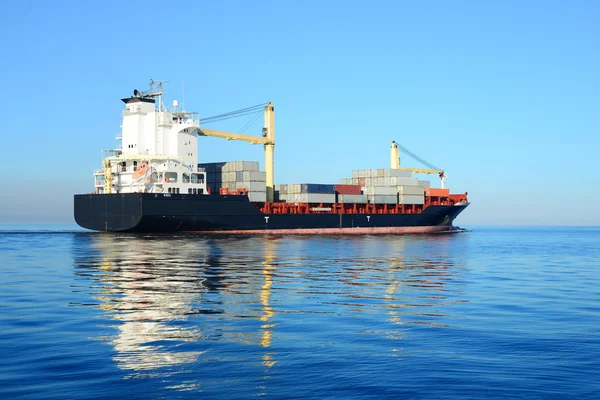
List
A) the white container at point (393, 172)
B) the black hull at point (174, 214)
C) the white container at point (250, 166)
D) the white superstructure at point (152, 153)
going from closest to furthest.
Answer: the black hull at point (174, 214), the white superstructure at point (152, 153), the white container at point (250, 166), the white container at point (393, 172)

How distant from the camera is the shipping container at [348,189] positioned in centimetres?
8788

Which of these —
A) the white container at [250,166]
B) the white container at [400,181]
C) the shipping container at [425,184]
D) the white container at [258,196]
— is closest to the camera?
the white container at [258,196]

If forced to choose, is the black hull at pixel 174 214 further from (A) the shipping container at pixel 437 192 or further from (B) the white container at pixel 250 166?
(A) the shipping container at pixel 437 192

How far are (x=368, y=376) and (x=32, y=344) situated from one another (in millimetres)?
7247

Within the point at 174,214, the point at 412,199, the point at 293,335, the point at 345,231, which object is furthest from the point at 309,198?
the point at 293,335

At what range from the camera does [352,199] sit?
87688 mm

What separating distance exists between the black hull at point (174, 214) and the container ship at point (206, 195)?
107mm

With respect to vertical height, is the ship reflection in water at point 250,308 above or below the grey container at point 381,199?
below

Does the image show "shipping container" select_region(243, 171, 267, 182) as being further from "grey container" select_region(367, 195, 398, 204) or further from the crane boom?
"grey container" select_region(367, 195, 398, 204)

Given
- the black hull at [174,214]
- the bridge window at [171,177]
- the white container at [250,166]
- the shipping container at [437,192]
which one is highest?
the white container at [250,166]

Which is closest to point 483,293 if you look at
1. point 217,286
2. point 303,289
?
point 303,289

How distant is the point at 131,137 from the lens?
7175cm

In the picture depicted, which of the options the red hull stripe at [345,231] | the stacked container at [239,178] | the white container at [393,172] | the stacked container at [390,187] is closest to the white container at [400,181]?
the stacked container at [390,187]

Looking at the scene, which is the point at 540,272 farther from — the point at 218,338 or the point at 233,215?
the point at 233,215
